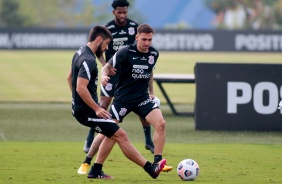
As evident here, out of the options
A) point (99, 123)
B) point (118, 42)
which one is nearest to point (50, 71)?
point (118, 42)

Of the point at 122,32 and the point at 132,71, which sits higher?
the point at 132,71

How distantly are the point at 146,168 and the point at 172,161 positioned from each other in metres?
2.34

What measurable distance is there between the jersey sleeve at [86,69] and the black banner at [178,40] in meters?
41.3

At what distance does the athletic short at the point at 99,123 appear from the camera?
11.6 metres

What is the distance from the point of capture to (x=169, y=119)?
21906 millimetres

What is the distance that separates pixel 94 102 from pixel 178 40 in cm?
4341

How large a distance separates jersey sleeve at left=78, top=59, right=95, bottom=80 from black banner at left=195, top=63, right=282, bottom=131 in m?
7.54

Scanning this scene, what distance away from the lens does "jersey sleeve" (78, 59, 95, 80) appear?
11367 millimetres

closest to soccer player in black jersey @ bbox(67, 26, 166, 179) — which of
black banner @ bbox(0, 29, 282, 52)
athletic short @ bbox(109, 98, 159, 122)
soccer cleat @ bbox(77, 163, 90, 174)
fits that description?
soccer cleat @ bbox(77, 163, 90, 174)

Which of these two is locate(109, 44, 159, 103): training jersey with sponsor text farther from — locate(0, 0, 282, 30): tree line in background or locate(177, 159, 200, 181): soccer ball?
locate(0, 0, 282, 30): tree line in background

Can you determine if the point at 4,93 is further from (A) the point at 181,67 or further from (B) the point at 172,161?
(B) the point at 172,161

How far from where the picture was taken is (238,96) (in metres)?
18.7

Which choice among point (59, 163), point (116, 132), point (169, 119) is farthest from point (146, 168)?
point (169, 119)

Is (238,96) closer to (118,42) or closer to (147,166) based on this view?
(118,42)
